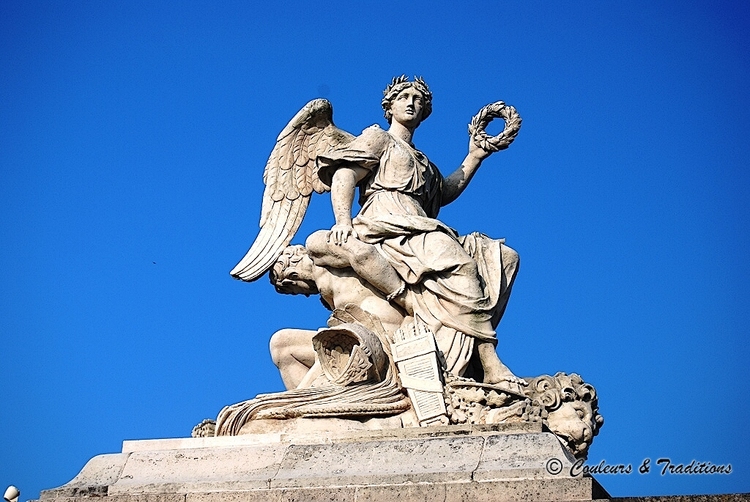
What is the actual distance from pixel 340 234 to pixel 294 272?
708 mm

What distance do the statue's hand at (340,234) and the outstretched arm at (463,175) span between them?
1.47 meters

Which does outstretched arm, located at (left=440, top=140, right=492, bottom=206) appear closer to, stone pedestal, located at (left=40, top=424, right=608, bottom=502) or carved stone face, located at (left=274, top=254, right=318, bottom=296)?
carved stone face, located at (left=274, top=254, right=318, bottom=296)

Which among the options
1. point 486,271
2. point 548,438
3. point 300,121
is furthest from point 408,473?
point 300,121

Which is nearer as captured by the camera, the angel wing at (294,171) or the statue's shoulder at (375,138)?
the statue's shoulder at (375,138)

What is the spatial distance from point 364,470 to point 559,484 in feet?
4.53

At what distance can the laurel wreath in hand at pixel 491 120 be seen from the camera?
1115 centimetres

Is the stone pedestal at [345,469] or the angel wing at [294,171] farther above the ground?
the angel wing at [294,171]

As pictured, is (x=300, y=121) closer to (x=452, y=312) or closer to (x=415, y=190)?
(x=415, y=190)

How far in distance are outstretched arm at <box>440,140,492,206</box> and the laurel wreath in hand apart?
0.23ft

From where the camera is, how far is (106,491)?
28.0ft

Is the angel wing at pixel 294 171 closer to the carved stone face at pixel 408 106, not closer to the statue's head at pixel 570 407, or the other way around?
the carved stone face at pixel 408 106

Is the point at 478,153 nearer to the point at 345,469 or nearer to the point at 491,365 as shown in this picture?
the point at 491,365

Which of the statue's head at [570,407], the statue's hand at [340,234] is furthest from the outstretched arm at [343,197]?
the statue's head at [570,407]

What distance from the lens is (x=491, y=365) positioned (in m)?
9.73
